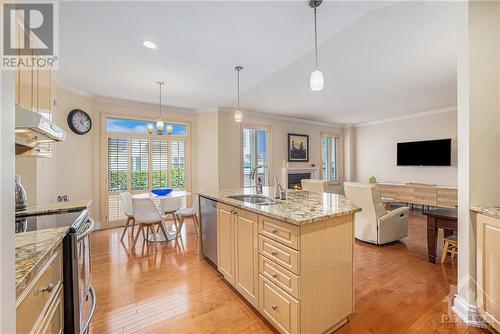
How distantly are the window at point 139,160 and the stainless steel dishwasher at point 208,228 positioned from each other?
8.28ft

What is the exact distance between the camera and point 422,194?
5.68m

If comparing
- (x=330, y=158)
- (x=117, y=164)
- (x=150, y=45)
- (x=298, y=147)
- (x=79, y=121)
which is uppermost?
(x=150, y=45)

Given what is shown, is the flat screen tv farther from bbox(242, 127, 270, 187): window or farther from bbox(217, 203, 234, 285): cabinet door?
bbox(217, 203, 234, 285): cabinet door

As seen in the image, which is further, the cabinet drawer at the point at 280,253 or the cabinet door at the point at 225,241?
the cabinet door at the point at 225,241

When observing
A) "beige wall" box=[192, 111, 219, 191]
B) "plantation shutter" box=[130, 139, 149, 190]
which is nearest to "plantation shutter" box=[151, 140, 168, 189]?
"plantation shutter" box=[130, 139, 149, 190]

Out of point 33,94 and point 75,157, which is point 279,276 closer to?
point 33,94

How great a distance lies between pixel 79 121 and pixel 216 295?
4.00m

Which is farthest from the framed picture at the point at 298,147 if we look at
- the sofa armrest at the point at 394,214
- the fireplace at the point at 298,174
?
the sofa armrest at the point at 394,214

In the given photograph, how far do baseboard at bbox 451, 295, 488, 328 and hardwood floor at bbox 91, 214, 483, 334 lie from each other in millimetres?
58

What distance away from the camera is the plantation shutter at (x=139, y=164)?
190 inches

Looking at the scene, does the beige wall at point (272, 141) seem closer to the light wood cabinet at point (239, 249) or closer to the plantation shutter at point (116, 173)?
the plantation shutter at point (116, 173)

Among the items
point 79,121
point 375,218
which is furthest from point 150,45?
point 375,218

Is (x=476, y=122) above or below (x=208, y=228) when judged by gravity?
above

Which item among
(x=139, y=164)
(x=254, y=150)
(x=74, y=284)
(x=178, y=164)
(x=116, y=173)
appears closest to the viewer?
(x=74, y=284)
